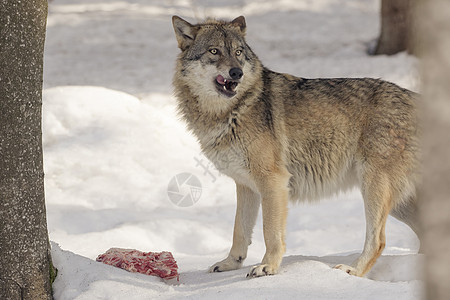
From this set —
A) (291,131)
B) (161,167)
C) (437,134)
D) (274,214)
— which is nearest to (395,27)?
(161,167)

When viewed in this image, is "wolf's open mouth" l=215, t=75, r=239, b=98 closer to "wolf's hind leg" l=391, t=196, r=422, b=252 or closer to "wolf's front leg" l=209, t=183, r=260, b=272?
"wolf's front leg" l=209, t=183, r=260, b=272

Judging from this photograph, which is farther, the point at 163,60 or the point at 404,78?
the point at 163,60

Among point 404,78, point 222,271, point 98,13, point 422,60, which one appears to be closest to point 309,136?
point 222,271

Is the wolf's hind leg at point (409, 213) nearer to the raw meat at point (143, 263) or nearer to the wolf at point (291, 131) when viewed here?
the wolf at point (291, 131)

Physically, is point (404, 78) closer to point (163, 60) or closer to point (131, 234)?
point (163, 60)

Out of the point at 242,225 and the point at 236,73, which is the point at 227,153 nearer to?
the point at 236,73

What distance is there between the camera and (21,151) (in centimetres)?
359

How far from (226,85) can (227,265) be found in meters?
1.45

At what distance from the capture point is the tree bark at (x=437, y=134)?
1429 mm

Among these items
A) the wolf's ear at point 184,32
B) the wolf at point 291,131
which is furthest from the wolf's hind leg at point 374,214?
the wolf's ear at point 184,32

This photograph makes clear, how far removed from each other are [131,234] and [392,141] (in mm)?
2919

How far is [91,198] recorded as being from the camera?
7.30 metres

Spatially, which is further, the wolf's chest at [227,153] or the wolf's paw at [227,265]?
the wolf's paw at [227,265]

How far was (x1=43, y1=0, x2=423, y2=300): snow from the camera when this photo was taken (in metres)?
4.12
